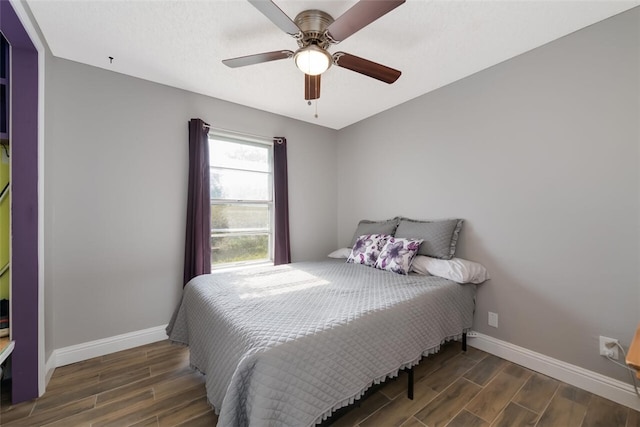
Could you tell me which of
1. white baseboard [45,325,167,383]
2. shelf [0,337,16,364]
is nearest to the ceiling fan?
shelf [0,337,16,364]

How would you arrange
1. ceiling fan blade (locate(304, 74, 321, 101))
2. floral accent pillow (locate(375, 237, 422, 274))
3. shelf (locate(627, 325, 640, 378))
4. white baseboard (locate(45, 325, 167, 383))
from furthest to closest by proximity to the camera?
floral accent pillow (locate(375, 237, 422, 274)), white baseboard (locate(45, 325, 167, 383)), ceiling fan blade (locate(304, 74, 321, 101)), shelf (locate(627, 325, 640, 378))

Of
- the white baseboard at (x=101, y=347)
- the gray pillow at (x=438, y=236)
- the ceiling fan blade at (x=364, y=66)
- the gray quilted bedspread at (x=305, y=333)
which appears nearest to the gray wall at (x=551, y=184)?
the gray pillow at (x=438, y=236)

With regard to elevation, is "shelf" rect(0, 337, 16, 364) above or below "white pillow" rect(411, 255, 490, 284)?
below

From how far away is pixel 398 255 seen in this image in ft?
7.68

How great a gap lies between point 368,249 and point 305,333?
1545mm

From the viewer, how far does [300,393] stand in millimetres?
1113

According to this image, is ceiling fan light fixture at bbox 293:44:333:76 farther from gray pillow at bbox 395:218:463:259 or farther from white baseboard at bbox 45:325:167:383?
white baseboard at bbox 45:325:167:383

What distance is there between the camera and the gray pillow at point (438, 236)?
2.29 metres

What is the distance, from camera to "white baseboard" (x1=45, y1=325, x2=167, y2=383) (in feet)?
6.57

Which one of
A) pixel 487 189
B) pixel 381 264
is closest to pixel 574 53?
pixel 487 189

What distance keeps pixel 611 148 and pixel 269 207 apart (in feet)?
9.91

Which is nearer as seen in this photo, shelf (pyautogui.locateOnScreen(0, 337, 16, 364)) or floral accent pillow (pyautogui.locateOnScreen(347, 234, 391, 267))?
shelf (pyautogui.locateOnScreen(0, 337, 16, 364))

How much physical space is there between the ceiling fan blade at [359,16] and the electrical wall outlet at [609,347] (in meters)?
2.36

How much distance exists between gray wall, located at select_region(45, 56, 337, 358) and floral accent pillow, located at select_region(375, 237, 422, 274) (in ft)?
6.59
